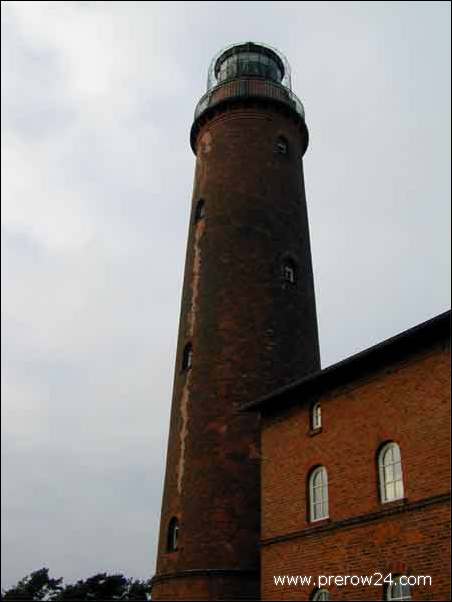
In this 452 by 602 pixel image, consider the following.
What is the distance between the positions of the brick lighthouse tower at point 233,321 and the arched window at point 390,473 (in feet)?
17.9

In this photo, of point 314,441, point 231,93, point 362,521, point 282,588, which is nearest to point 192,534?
point 282,588

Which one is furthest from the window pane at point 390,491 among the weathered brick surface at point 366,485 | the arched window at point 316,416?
the arched window at point 316,416

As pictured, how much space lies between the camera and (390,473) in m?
15.2

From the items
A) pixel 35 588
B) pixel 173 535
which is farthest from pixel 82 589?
pixel 173 535

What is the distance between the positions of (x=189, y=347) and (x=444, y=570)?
454 inches

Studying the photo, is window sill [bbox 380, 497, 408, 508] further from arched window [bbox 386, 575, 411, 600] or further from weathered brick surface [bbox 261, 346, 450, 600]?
arched window [bbox 386, 575, 411, 600]

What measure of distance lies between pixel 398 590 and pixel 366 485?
2.28 metres

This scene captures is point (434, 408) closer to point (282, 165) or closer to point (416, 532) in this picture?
point (416, 532)

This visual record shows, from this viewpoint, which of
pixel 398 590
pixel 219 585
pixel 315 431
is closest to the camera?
pixel 398 590

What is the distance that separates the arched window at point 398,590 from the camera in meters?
13.9

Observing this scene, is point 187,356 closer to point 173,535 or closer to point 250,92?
point 173,535

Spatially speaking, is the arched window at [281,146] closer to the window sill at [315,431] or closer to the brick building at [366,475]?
the brick building at [366,475]

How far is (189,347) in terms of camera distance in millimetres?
22844

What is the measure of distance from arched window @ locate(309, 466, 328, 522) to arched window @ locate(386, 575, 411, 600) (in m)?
2.59
